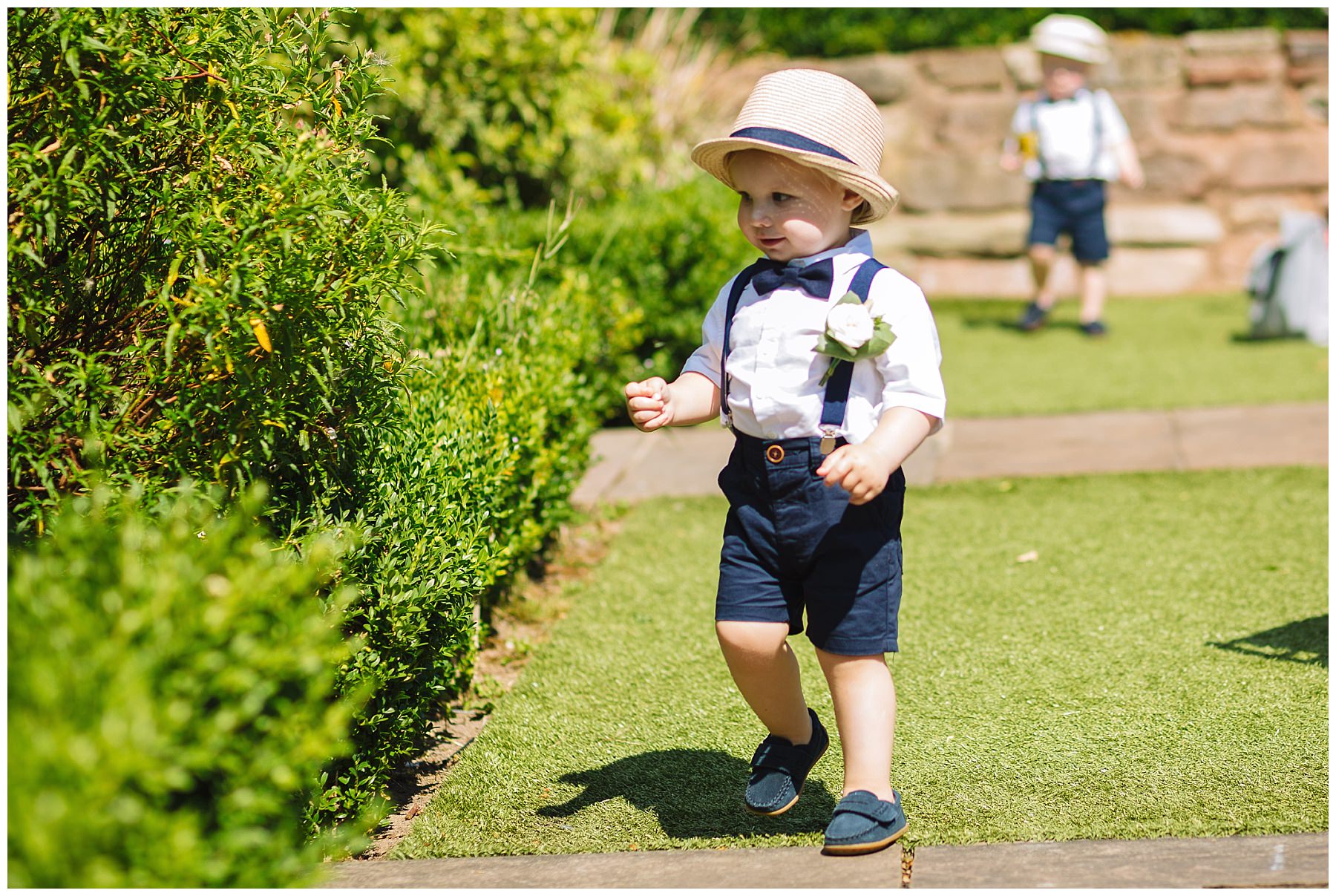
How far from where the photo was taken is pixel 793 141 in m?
2.67

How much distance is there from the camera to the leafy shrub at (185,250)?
2.31 m

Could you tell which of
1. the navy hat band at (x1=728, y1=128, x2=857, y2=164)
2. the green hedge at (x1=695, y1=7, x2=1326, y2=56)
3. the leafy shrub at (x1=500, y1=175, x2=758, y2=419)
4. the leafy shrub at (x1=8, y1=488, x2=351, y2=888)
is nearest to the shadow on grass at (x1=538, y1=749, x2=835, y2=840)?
the leafy shrub at (x1=8, y1=488, x2=351, y2=888)

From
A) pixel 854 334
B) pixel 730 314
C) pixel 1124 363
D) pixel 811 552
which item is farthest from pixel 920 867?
pixel 1124 363

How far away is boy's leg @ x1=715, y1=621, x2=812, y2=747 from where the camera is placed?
2.73 metres

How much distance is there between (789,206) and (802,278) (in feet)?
0.49

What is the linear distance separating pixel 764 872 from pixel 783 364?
972mm

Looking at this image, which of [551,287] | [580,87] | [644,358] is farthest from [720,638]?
[580,87]

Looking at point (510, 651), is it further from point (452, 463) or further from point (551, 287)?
point (551, 287)

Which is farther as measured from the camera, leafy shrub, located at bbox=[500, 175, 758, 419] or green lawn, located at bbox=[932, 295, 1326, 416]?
green lawn, located at bbox=[932, 295, 1326, 416]

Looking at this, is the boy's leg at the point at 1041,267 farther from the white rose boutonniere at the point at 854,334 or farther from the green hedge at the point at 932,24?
the white rose boutonniere at the point at 854,334

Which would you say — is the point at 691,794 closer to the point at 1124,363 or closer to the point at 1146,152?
the point at 1124,363

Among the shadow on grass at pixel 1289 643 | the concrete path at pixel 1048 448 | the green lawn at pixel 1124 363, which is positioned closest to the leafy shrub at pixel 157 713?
the shadow on grass at pixel 1289 643

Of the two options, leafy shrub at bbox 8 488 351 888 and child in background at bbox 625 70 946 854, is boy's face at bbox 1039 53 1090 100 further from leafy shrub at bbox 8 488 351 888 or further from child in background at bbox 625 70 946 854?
leafy shrub at bbox 8 488 351 888

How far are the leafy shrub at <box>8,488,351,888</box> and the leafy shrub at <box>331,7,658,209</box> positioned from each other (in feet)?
16.6
